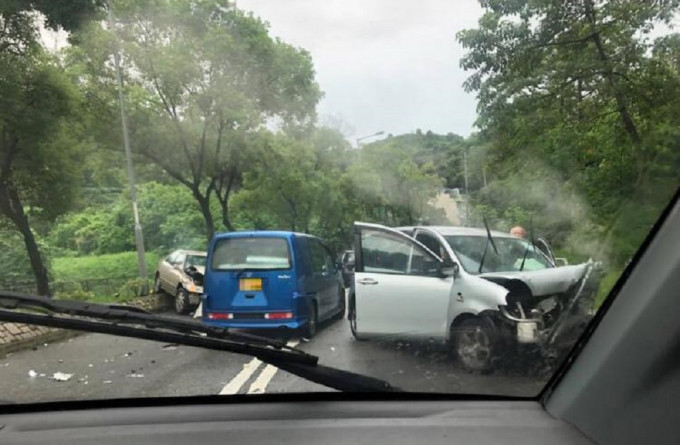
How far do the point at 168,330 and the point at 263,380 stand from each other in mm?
420

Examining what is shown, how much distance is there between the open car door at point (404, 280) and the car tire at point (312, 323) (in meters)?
0.28

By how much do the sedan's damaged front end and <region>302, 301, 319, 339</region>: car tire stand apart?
757mm

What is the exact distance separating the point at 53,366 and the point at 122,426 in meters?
0.42

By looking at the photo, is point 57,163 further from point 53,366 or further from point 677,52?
point 677,52

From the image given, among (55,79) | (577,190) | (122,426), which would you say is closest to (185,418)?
(122,426)

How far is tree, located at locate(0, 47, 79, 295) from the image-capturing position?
2162 mm

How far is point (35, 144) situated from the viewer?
7.48ft

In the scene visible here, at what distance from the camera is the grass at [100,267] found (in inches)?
93.7

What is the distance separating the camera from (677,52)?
1979mm

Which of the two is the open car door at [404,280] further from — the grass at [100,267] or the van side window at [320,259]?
the grass at [100,267]

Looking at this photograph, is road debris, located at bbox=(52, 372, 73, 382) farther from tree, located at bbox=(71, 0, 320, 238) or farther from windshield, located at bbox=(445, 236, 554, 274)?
windshield, located at bbox=(445, 236, 554, 274)

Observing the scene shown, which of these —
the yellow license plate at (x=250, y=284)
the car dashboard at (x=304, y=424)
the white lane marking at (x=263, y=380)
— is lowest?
the car dashboard at (x=304, y=424)

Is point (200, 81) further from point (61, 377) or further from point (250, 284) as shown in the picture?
point (61, 377)

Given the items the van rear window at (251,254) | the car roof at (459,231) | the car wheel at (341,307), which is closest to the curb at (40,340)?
the van rear window at (251,254)
